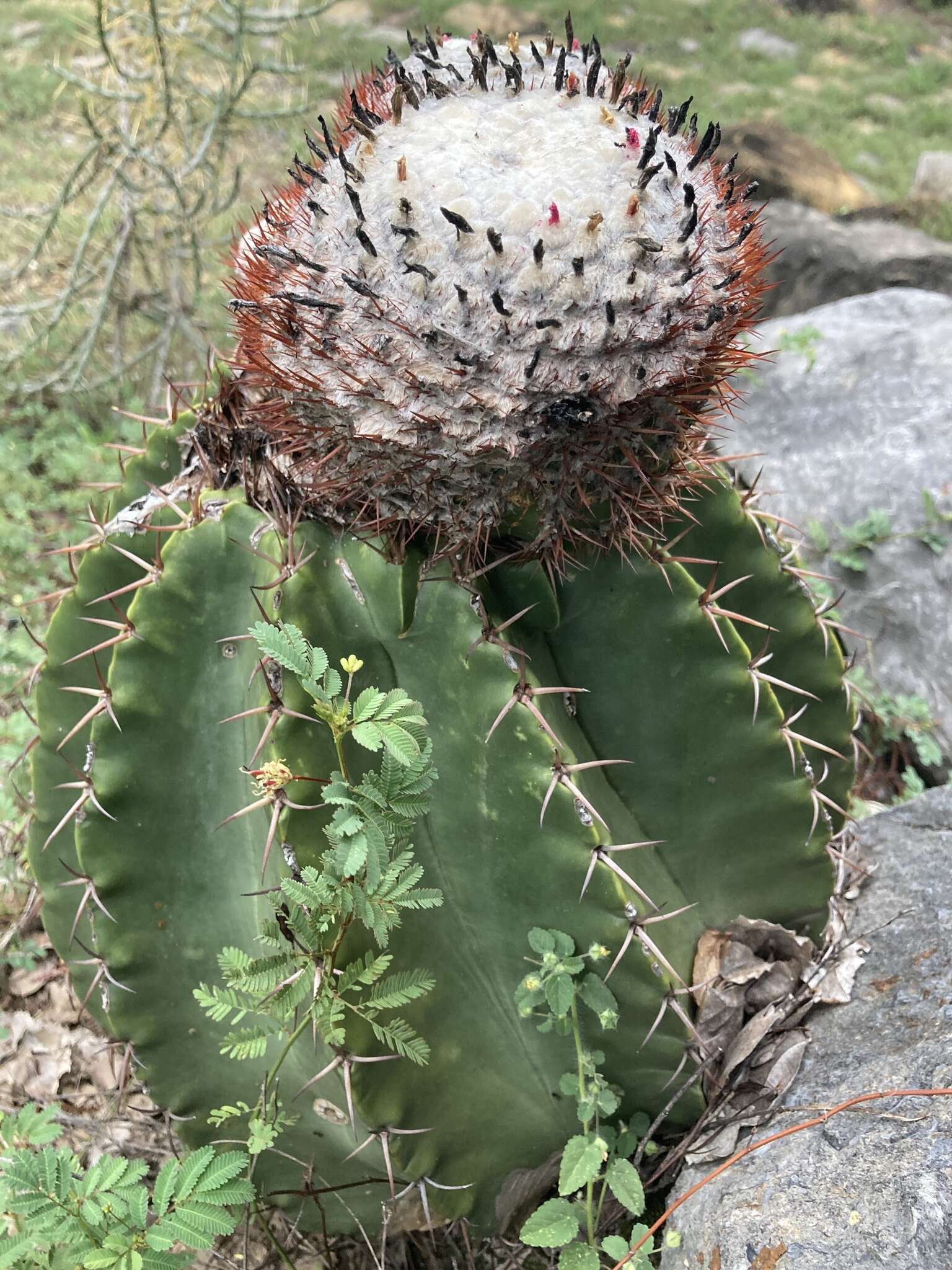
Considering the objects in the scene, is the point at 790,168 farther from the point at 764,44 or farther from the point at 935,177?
the point at 764,44

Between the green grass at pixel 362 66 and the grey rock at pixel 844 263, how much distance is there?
1201 mm

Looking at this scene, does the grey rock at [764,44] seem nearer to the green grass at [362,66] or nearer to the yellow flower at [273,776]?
the green grass at [362,66]

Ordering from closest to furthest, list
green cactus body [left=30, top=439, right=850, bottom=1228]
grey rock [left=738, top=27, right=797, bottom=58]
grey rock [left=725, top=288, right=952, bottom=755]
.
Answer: green cactus body [left=30, top=439, right=850, bottom=1228] → grey rock [left=725, top=288, right=952, bottom=755] → grey rock [left=738, top=27, right=797, bottom=58]

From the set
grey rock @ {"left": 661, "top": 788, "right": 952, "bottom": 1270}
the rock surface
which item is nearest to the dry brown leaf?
grey rock @ {"left": 661, "top": 788, "right": 952, "bottom": 1270}

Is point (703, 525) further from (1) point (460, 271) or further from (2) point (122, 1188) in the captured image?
(2) point (122, 1188)

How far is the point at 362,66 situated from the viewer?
11.0 m

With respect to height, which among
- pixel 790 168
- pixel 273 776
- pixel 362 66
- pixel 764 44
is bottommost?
pixel 273 776

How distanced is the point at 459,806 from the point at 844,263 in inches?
219

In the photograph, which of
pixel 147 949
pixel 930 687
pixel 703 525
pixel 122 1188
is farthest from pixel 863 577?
pixel 122 1188

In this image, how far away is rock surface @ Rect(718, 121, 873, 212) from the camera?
7.76m

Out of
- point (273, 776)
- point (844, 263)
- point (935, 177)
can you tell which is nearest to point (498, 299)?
point (273, 776)

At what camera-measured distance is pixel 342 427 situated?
1.39 metres

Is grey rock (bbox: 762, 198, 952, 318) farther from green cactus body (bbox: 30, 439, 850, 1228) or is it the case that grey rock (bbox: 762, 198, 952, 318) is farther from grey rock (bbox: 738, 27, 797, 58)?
grey rock (bbox: 738, 27, 797, 58)

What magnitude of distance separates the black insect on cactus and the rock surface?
693cm
